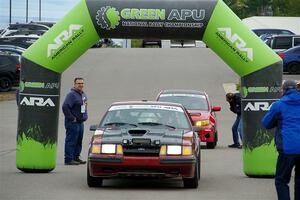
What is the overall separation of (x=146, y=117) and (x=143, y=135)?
3.44ft

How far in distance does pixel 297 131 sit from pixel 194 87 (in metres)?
29.0

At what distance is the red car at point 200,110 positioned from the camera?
23.2 m

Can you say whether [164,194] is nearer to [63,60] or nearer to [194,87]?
[63,60]

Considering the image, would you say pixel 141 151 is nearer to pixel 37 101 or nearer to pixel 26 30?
pixel 37 101

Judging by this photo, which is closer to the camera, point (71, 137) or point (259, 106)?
point (259, 106)

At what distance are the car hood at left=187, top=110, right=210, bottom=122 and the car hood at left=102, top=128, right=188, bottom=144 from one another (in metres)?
8.11

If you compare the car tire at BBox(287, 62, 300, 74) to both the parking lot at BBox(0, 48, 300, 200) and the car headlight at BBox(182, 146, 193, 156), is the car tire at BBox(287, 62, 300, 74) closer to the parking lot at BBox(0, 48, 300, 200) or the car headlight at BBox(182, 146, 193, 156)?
the parking lot at BBox(0, 48, 300, 200)

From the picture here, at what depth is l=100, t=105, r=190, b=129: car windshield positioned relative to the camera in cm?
1573

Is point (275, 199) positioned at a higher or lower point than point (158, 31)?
lower

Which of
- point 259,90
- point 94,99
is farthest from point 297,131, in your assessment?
point 94,99

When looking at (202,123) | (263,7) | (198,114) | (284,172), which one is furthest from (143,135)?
(263,7)

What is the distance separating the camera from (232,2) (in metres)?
119

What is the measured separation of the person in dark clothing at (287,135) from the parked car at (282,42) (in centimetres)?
3822

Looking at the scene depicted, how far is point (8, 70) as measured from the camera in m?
40.0
